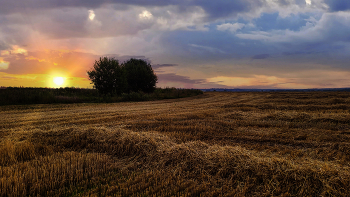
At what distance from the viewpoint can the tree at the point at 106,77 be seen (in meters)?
34.4

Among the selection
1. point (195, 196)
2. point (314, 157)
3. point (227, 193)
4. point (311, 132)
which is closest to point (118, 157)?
point (195, 196)

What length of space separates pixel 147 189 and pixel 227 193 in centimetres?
132

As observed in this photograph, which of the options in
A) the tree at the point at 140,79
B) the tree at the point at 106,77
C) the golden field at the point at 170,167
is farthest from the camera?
the tree at the point at 140,79

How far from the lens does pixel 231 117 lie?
35.5 feet

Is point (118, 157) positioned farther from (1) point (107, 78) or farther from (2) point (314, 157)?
(1) point (107, 78)

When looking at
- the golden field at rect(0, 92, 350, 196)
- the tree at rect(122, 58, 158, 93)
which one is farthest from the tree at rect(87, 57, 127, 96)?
the golden field at rect(0, 92, 350, 196)

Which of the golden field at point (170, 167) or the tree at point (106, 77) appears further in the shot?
the tree at point (106, 77)

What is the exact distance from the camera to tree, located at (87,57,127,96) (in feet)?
113

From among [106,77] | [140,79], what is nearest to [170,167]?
[106,77]

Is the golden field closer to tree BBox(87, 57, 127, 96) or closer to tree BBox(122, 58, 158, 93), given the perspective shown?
tree BBox(87, 57, 127, 96)

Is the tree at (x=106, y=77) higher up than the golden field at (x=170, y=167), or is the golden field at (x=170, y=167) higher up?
the tree at (x=106, y=77)

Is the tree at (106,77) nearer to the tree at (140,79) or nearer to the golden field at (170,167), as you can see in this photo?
the tree at (140,79)

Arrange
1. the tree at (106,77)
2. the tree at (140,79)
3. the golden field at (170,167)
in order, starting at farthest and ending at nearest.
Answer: the tree at (140,79) < the tree at (106,77) < the golden field at (170,167)

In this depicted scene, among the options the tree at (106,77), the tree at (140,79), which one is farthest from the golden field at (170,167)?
the tree at (140,79)
